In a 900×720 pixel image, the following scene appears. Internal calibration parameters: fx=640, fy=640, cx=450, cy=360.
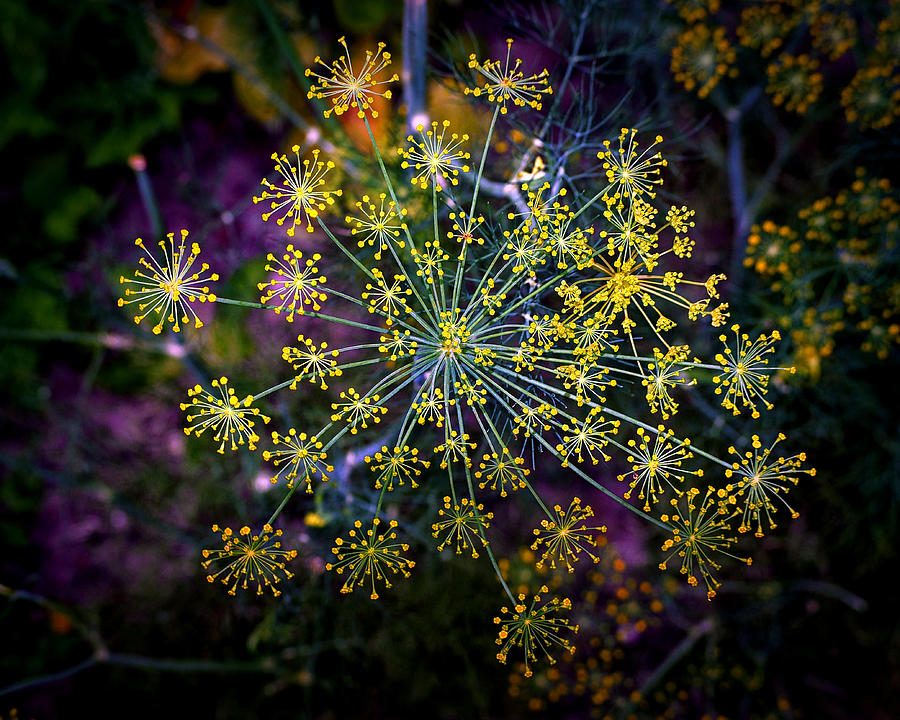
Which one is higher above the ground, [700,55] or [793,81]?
[700,55]

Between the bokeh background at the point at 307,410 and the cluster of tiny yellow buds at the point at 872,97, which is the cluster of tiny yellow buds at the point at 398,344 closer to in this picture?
the bokeh background at the point at 307,410

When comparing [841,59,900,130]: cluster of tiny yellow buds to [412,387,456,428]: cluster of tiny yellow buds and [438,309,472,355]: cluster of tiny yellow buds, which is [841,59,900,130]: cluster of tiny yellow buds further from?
[412,387,456,428]: cluster of tiny yellow buds

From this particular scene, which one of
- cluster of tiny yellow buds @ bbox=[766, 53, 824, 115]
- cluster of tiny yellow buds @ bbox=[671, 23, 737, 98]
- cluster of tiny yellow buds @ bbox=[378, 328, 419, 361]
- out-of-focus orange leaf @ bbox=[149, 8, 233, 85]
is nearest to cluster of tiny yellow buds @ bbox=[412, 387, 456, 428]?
cluster of tiny yellow buds @ bbox=[378, 328, 419, 361]

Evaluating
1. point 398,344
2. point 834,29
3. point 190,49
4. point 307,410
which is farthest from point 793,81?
point 190,49

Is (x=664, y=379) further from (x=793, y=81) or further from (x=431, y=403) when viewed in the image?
(x=793, y=81)

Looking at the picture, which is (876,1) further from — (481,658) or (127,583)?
(127,583)

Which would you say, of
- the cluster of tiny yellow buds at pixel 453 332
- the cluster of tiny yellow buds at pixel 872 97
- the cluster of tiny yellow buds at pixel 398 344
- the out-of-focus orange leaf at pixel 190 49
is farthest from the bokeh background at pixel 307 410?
the cluster of tiny yellow buds at pixel 453 332
